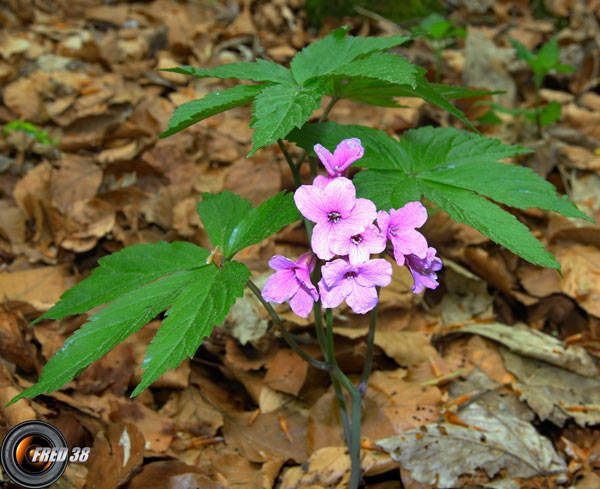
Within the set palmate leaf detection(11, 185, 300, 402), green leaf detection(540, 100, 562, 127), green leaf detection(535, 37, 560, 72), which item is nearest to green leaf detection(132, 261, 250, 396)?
palmate leaf detection(11, 185, 300, 402)

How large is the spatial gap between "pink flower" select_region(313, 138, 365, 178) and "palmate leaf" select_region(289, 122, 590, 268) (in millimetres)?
134

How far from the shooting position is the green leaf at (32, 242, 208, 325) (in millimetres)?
1353

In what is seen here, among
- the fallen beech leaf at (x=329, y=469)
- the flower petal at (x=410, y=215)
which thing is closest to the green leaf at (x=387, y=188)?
the flower petal at (x=410, y=215)

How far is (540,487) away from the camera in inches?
71.3

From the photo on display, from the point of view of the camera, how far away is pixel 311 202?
1165mm

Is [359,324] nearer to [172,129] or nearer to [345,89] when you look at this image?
[345,89]

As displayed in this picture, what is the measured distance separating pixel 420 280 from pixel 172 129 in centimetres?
72

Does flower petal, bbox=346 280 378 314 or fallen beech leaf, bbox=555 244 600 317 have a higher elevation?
flower petal, bbox=346 280 378 314

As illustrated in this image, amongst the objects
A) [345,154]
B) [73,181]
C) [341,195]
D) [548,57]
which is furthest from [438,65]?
[341,195]

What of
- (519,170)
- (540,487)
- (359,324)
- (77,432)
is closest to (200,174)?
(359,324)

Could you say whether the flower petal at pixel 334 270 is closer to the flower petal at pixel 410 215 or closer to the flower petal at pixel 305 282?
the flower petal at pixel 305 282

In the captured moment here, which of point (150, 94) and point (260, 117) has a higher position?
point (260, 117)

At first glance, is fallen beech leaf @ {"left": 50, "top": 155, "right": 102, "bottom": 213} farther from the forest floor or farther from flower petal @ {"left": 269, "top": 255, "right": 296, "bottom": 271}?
flower petal @ {"left": 269, "top": 255, "right": 296, "bottom": 271}

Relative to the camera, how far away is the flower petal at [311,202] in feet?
3.80
